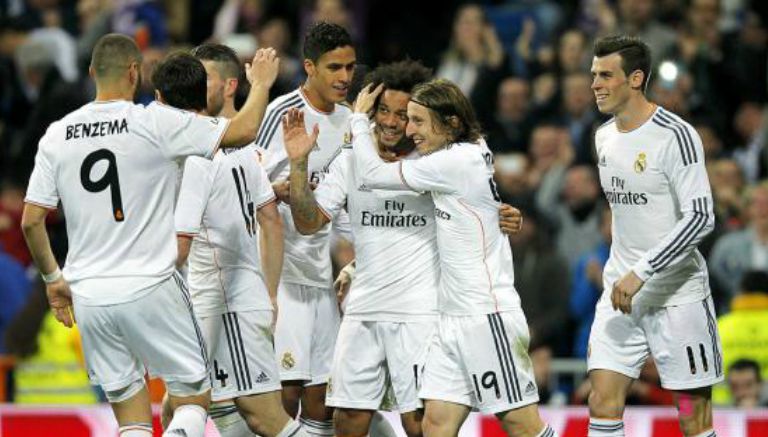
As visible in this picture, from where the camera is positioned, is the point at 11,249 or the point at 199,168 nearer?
the point at 199,168

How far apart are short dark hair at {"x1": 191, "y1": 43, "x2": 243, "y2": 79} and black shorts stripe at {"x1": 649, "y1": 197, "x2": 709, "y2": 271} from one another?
8.14 feet

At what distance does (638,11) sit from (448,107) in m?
6.57

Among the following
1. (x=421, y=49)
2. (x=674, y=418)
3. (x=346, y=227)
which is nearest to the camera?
(x=346, y=227)

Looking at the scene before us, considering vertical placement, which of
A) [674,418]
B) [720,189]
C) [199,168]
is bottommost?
[674,418]

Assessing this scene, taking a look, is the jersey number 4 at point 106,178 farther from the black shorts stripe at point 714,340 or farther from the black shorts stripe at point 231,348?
the black shorts stripe at point 714,340

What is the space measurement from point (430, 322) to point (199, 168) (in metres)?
1.46

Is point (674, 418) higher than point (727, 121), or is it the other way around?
point (727, 121)

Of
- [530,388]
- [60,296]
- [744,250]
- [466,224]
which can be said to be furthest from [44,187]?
[744,250]

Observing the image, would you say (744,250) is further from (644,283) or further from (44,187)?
(44,187)

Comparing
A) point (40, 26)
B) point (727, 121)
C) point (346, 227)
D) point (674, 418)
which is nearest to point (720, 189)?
point (727, 121)

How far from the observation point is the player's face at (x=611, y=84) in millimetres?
9523

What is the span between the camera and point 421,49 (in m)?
17.4

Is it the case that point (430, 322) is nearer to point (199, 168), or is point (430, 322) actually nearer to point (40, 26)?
point (199, 168)

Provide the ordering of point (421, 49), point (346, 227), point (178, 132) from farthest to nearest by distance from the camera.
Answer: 1. point (421, 49)
2. point (346, 227)
3. point (178, 132)
